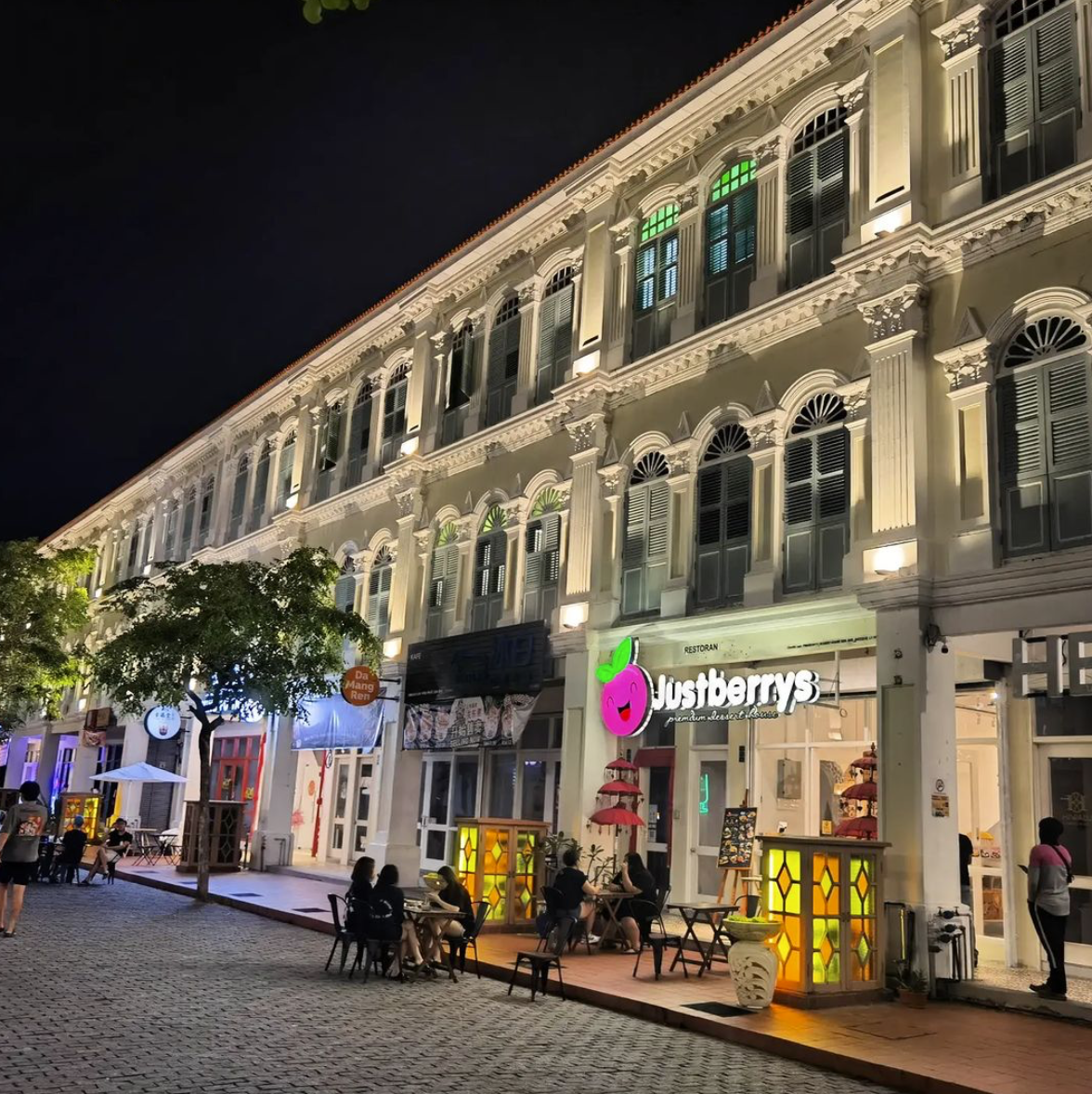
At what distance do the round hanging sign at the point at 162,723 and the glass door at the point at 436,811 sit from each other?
25.4 ft

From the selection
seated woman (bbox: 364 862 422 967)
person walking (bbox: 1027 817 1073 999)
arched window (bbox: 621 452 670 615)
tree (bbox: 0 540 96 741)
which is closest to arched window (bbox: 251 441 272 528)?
tree (bbox: 0 540 96 741)

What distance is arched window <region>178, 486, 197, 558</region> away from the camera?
34188 mm

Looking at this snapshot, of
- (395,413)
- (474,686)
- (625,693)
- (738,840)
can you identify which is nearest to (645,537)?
(625,693)

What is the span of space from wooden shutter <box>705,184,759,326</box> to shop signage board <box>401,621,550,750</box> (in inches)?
238

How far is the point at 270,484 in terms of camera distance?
29.7m

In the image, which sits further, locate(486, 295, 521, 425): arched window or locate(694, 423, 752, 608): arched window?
locate(486, 295, 521, 425): arched window

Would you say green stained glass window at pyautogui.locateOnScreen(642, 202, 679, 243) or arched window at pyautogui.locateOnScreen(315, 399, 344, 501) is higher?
green stained glass window at pyautogui.locateOnScreen(642, 202, 679, 243)

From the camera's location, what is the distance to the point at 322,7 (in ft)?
14.7

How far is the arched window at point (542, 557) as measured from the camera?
19.5 m

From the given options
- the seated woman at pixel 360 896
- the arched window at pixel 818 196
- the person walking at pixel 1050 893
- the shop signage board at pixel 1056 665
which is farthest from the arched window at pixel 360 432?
the person walking at pixel 1050 893

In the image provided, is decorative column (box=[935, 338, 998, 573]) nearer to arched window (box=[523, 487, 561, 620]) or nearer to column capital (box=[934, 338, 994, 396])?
column capital (box=[934, 338, 994, 396])

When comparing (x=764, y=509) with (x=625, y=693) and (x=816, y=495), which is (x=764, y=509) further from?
(x=625, y=693)

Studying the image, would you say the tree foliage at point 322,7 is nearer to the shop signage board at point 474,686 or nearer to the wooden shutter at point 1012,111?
the wooden shutter at point 1012,111

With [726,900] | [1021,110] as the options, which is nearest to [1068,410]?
[1021,110]
